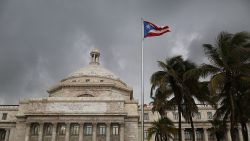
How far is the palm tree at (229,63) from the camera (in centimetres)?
2227

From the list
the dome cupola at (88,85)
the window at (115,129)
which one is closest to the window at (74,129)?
the window at (115,129)

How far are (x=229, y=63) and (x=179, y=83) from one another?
255 inches

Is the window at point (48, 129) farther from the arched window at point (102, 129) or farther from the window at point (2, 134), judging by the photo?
the window at point (2, 134)

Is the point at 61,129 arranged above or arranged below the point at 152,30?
below

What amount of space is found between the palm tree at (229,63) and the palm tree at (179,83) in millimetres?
4597

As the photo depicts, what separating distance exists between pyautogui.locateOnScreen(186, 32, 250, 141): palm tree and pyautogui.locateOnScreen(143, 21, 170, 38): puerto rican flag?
7033mm

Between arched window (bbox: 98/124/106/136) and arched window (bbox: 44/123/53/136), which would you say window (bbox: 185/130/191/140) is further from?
arched window (bbox: 44/123/53/136)

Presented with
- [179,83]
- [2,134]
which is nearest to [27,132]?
[2,134]

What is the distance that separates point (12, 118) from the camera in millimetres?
65000

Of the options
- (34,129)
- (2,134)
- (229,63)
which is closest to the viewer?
(229,63)

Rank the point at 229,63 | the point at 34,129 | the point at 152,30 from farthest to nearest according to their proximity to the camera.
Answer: the point at 34,129 < the point at 152,30 < the point at 229,63

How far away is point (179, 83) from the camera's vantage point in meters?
28.1

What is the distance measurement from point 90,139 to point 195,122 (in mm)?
24231

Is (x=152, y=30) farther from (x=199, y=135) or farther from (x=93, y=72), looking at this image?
(x=93, y=72)
